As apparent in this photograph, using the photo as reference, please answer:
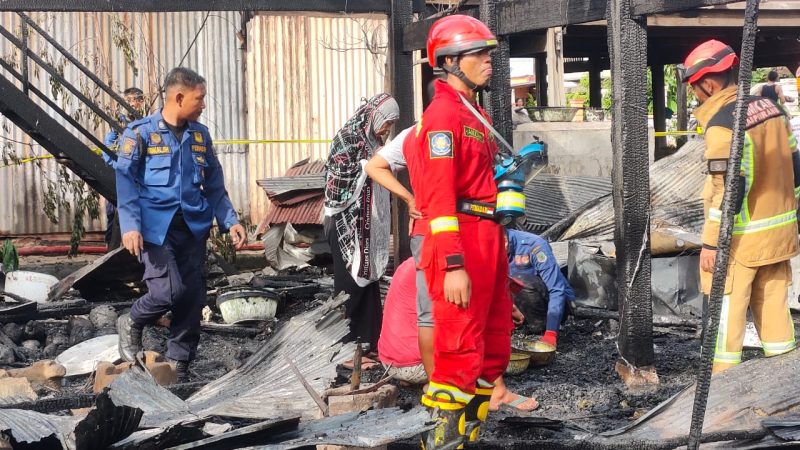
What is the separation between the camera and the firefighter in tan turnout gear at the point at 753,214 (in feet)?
18.1

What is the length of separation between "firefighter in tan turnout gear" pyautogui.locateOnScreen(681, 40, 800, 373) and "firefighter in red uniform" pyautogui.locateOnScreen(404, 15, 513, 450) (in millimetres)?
1442

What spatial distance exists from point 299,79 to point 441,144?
10224 millimetres

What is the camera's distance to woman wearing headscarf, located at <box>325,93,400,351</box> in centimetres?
704

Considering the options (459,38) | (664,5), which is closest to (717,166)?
(664,5)

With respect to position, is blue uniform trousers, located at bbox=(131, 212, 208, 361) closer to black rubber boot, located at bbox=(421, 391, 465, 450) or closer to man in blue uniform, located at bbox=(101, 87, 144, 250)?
black rubber boot, located at bbox=(421, 391, 465, 450)

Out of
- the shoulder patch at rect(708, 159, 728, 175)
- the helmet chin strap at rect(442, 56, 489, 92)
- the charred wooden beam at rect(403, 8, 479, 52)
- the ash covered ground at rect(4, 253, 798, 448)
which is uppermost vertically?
the charred wooden beam at rect(403, 8, 479, 52)

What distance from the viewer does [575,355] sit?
7.41 m

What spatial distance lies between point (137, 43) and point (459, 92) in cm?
1020

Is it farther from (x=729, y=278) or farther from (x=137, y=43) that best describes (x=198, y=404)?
(x=137, y=43)

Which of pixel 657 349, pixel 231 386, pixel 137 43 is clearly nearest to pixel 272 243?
pixel 137 43

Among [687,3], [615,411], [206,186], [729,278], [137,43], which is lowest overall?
[615,411]

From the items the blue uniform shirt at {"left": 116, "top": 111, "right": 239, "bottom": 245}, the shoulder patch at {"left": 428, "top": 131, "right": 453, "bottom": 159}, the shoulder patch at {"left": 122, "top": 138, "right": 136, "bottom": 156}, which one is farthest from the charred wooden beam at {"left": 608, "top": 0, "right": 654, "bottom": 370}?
the shoulder patch at {"left": 122, "top": 138, "right": 136, "bottom": 156}

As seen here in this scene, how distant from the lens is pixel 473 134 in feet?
15.3

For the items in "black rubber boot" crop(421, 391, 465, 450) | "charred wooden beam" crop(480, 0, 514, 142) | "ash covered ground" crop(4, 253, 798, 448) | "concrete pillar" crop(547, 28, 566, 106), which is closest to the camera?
"black rubber boot" crop(421, 391, 465, 450)
